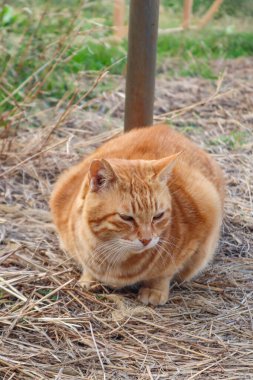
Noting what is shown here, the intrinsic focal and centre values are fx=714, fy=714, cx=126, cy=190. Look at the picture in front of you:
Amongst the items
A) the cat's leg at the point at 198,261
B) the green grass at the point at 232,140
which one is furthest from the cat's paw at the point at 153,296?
the green grass at the point at 232,140

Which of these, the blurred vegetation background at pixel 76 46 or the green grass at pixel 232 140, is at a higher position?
the blurred vegetation background at pixel 76 46

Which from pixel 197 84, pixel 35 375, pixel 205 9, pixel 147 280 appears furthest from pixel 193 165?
pixel 205 9

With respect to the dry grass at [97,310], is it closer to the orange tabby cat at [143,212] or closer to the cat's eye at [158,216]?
the orange tabby cat at [143,212]

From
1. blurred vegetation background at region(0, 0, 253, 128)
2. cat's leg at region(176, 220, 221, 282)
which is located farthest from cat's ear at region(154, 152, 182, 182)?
blurred vegetation background at region(0, 0, 253, 128)

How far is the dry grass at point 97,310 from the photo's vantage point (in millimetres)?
Result: 2934

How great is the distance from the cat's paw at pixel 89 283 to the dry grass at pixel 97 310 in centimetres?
5

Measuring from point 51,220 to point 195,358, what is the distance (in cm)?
155

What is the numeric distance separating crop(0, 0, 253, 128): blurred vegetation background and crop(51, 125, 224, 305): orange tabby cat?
1.12 m

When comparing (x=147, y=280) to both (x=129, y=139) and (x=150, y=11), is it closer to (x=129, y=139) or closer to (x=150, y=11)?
(x=129, y=139)

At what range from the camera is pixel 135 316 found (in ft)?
10.9

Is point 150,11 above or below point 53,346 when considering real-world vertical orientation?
above

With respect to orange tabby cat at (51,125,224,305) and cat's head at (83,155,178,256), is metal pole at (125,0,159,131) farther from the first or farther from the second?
cat's head at (83,155,178,256)

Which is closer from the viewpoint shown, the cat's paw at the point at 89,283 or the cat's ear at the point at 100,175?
the cat's ear at the point at 100,175

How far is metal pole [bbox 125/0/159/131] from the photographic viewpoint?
409 cm
